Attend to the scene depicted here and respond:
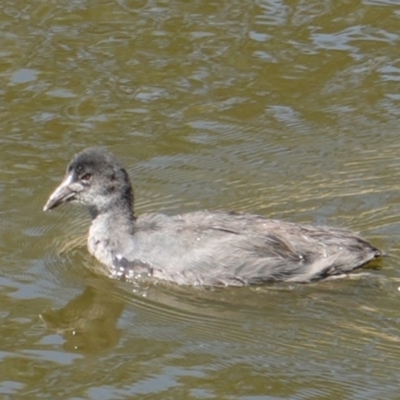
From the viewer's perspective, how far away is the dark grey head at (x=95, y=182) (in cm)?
983

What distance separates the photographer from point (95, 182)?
9.88 metres

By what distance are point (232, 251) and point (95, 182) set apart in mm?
1142

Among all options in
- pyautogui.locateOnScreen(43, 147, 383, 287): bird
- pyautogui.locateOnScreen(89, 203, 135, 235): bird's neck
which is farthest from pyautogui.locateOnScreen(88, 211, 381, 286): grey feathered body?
pyautogui.locateOnScreen(89, 203, 135, 235): bird's neck

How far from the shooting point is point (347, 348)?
27.2 feet

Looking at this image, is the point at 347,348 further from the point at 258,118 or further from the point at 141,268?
the point at 258,118

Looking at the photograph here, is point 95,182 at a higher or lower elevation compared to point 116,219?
higher

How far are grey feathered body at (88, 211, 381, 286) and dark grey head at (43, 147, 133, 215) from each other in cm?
48

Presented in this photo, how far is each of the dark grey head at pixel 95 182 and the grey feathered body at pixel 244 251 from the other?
48 centimetres

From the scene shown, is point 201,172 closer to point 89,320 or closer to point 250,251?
point 250,251

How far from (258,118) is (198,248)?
94.4 inches

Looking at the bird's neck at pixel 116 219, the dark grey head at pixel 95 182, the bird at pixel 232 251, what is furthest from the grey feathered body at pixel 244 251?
the dark grey head at pixel 95 182

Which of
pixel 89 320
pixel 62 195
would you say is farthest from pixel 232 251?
pixel 62 195

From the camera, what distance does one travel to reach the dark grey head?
983 cm

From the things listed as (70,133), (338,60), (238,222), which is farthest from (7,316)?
(338,60)
